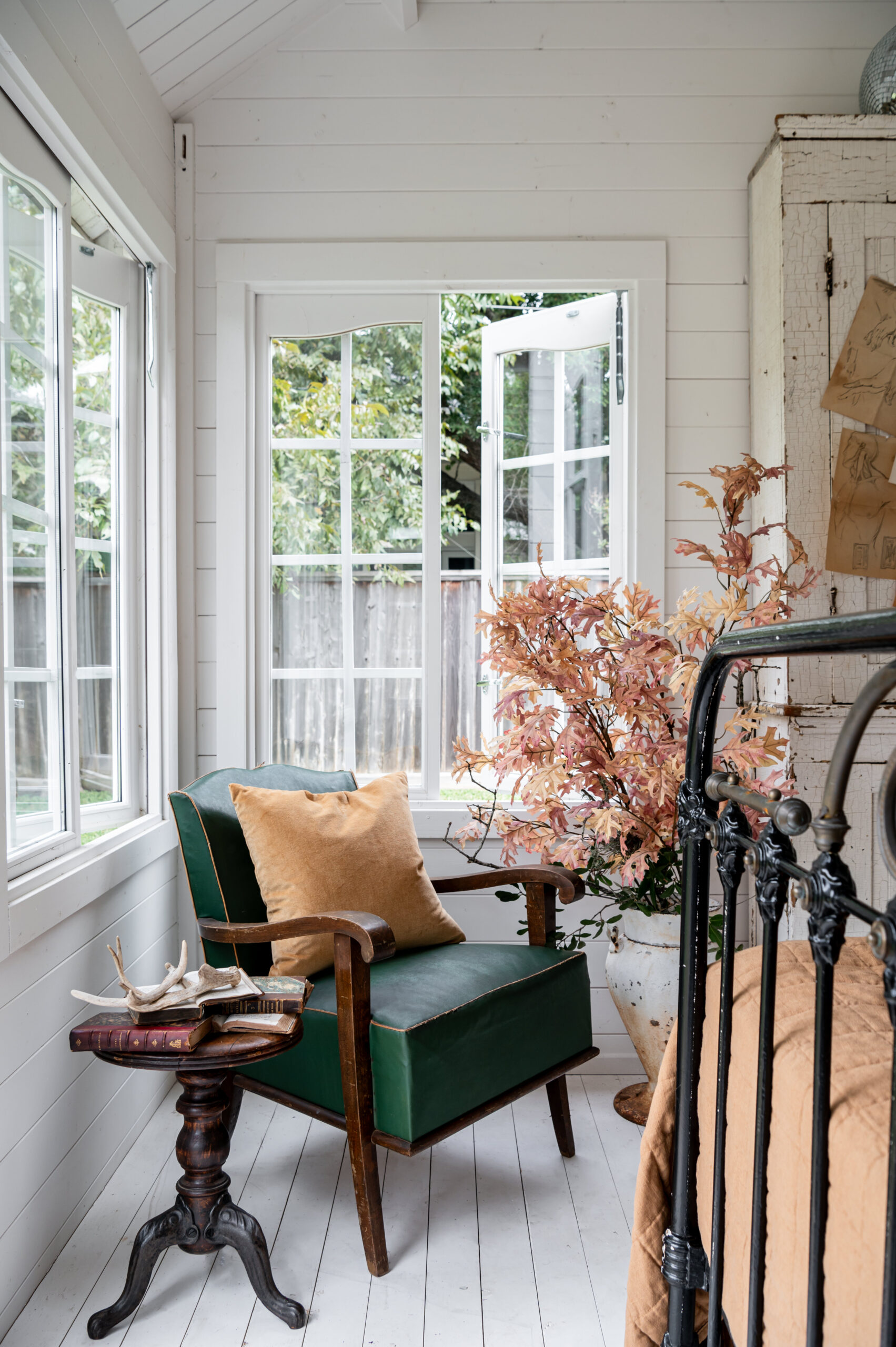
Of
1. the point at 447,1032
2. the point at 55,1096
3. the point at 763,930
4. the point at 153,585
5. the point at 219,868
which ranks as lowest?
the point at 55,1096

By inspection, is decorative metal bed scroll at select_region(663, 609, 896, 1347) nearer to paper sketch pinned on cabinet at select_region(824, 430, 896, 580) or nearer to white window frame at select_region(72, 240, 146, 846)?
paper sketch pinned on cabinet at select_region(824, 430, 896, 580)

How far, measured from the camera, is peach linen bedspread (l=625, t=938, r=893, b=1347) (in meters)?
0.69

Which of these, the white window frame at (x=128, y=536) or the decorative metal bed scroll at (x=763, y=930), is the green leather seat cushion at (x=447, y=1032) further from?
the white window frame at (x=128, y=536)

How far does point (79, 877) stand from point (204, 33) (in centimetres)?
212

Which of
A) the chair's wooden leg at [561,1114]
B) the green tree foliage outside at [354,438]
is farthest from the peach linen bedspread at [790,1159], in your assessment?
the green tree foliage outside at [354,438]

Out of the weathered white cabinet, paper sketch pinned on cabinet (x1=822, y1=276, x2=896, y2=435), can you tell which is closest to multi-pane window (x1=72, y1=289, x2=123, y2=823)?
the weathered white cabinet

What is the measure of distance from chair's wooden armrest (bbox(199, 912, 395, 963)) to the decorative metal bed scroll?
0.66 m

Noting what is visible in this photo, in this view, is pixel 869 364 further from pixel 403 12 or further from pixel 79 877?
pixel 79 877

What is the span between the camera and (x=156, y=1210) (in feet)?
6.16

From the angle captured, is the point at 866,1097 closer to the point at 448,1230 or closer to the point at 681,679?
the point at 681,679

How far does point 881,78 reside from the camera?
7.65 feet

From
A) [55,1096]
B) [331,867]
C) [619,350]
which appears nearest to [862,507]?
[619,350]

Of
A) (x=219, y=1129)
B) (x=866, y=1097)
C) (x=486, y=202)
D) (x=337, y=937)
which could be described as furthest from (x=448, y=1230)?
(x=486, y=202)

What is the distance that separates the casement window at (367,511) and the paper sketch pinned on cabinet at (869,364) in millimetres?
628
